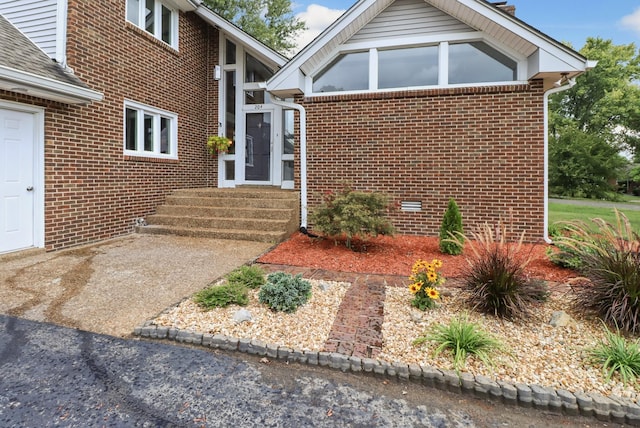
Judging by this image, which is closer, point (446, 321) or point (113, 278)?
point (446, 321)

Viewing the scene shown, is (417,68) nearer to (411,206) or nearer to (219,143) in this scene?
(411,206)

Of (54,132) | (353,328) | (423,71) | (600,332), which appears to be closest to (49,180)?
(54,132)

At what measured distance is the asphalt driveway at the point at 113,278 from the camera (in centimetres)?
353

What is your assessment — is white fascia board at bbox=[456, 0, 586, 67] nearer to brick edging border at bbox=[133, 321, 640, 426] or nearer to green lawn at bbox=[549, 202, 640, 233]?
green lawn at bbox=[549, 202, 640, 233]

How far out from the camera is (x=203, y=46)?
34.0 feet

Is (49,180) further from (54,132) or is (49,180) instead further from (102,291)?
(102,291)

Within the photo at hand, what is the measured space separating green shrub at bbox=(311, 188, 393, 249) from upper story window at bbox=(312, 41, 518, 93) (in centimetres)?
299

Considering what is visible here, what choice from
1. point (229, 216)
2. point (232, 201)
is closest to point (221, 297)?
point (229, 216)

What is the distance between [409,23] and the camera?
7406 millimetres

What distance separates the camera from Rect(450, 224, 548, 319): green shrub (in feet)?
11.1

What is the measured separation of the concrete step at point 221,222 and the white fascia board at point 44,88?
283 cm

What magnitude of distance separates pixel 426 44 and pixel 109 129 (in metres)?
6.79

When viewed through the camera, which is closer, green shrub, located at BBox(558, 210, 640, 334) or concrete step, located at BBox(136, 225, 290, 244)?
green shrub, located at BBox(558, 210, 640, 334)

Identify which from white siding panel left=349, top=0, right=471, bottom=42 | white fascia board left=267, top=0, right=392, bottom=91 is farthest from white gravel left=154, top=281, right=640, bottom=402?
white siding panel left=349, top=0, right=471, bottom=42
